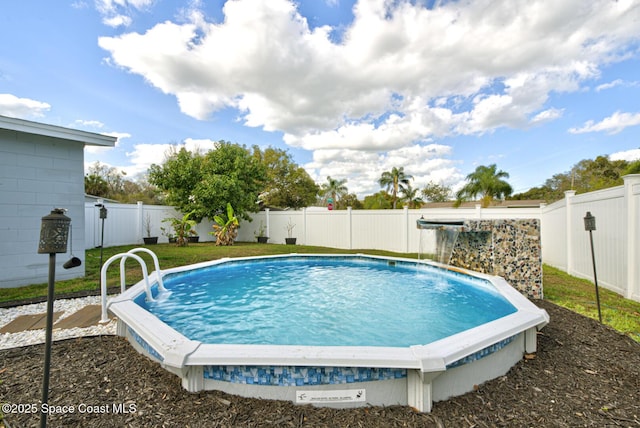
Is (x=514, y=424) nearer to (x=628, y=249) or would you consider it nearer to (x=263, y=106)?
(x=628, y=249)

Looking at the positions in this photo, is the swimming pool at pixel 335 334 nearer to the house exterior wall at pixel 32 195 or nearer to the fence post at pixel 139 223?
the house exterior wall at pixel 32 195

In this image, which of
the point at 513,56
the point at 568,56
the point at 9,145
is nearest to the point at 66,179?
the point at 9,145

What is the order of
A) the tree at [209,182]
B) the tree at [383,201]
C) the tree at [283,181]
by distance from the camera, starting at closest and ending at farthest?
the tree at [209,182] < the tree at [283,181] < the tree at [383,201]

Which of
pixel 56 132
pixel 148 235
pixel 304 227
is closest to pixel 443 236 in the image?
pixel 304 227

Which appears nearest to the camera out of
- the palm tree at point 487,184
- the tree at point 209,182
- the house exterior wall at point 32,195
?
the house exterior wall at point 32,195

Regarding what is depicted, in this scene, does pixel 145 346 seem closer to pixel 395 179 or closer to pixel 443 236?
pixel 443 236

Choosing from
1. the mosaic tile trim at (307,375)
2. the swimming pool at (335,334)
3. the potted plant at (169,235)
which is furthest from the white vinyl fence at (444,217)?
the mosaic tile trim at (307,375)

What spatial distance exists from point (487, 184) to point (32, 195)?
84.3 feet

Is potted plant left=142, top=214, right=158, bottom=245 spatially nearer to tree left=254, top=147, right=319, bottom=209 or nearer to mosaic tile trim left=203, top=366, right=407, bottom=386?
tree left=254, top=147, right=319, bottom=209

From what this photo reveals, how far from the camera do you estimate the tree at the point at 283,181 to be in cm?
2762

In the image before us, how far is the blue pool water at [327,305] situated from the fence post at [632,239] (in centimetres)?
207

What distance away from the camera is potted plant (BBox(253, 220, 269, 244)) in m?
15.9

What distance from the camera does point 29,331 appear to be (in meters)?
3.63

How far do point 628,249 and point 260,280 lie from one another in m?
6.83
